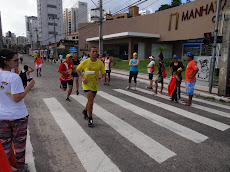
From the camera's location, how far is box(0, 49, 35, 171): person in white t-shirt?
2.22 m

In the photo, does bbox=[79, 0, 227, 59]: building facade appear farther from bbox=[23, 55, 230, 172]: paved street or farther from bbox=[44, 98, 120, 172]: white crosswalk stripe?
bbox=[44, 98, 120, 172]: white crosswalk stripe

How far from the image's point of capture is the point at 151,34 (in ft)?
98.2

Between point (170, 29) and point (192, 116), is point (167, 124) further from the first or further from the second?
point (170, 29)

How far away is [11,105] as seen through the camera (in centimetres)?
233

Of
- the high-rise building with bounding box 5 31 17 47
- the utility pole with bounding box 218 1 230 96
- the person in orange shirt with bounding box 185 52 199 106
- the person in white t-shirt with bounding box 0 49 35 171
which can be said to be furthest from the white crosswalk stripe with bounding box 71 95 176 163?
the high-rise building with bounding box 5 31 17 47

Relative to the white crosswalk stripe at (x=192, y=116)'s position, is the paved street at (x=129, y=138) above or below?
below

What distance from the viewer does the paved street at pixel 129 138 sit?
3.00m

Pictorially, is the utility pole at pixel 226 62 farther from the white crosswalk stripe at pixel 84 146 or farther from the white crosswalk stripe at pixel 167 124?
the white crosswalk stripe at pixel 84 146

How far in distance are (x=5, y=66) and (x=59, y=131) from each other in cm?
241

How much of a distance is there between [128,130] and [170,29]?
92.3 feet

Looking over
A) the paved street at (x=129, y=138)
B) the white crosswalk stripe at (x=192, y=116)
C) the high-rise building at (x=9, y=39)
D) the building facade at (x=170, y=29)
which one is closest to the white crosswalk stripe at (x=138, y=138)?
the paved street at (x=129, y=138)

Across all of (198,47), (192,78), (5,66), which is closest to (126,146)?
(5,66)

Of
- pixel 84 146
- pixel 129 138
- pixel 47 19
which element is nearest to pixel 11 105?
pixel 84 146

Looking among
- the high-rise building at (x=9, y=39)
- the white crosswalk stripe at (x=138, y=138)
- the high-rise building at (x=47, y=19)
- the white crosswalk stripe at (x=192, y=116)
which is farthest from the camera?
the high-rise building at (x=9, y=39)
